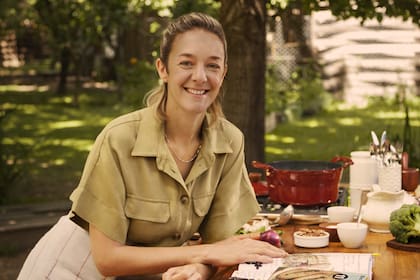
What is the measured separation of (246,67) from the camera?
5.84 m

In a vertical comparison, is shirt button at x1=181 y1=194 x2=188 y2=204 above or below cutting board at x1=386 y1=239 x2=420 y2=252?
above

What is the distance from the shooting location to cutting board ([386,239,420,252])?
280cm

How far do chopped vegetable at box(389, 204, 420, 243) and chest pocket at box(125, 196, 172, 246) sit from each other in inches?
29.9

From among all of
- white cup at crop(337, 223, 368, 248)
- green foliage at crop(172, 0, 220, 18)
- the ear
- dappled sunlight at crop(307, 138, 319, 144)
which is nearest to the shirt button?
the ear

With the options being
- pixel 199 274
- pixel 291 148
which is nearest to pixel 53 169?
pixel 291 148

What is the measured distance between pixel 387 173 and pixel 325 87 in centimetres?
1051

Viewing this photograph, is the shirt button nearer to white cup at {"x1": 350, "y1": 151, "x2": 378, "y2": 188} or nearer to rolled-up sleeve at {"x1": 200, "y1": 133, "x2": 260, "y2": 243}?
rolled-up sleeve at {"x1": 200, "y1": 133, "x2": 260, "y2": 243}

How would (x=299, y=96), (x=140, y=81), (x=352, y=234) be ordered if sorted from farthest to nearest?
1. (x=299, y=96)
2. (x=140, y=81)
3. (x=352, y=234)

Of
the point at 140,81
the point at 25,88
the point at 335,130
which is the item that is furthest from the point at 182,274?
the point at 25,88

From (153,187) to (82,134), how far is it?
9.09 metres

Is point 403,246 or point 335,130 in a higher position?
point 403,246

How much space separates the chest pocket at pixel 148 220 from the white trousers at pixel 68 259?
6.0 inches

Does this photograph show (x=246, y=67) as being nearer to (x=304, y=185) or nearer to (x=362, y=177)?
(x=362, y=177)

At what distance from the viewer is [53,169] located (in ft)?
30.3
